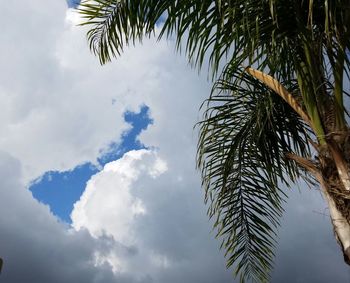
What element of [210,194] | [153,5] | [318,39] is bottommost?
[210,194]

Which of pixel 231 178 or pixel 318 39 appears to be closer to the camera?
pixel 318 39

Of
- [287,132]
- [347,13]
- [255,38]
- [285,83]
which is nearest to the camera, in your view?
[347,13]

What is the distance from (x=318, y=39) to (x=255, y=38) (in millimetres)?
707

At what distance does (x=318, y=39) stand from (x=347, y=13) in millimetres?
663

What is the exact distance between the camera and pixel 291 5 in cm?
437

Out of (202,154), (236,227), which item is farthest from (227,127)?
(236,227)

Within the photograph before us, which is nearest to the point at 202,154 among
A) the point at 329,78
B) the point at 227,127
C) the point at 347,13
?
the point at 227,127

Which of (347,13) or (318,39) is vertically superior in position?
(318,39)

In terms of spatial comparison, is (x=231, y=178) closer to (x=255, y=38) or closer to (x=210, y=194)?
(x=210, y=194)

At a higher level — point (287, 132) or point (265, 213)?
point (287, 132)

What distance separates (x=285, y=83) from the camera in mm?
5309

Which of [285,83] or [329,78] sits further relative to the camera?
[285,83]

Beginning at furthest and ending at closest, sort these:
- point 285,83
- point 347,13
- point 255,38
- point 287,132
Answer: point 287,132 < point 285,83 < point 255,38 < point 347,13

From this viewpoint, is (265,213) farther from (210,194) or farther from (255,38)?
(255,38)
